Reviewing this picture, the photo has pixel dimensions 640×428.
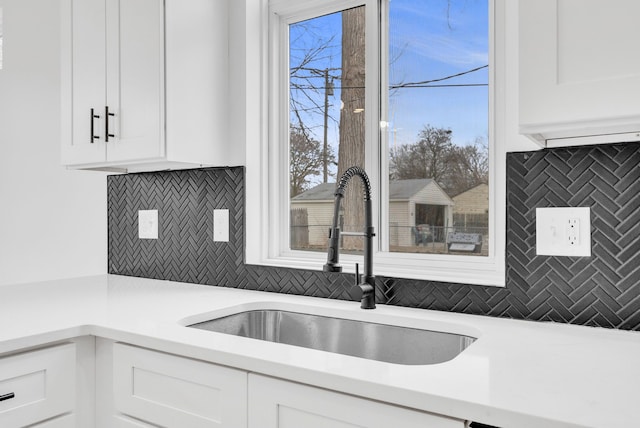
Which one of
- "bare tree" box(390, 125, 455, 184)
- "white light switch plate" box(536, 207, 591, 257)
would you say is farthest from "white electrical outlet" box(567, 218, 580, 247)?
"bare tree" box(390, 125, 455, 184)

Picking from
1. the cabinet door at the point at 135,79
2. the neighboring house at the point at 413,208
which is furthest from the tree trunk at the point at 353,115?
the cabinet door at the point at 135,79

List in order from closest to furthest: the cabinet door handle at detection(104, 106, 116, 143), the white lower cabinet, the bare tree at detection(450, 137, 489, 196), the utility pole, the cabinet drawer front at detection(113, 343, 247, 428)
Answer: the white lower cabinet → the cabinet drawer front at detection(113, 343, 247, 428) → the bare tree at detection(450, 137, 489, 196) → the cabinet door handle at detection(104, 106, 116, 143) → the utility pole

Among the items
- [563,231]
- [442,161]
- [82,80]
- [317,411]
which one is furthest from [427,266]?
[82,80]

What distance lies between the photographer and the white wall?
204 cm

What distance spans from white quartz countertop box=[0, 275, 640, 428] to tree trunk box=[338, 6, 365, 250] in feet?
1.21

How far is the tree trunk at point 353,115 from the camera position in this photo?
1841 millimetres

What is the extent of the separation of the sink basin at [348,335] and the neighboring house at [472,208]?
0.44m

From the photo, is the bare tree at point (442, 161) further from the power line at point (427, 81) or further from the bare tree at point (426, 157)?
the power line at point (427, 81)

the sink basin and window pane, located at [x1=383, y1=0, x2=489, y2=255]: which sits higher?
window pane, located at [x1=383, y1=0, x2=489, y2=255]

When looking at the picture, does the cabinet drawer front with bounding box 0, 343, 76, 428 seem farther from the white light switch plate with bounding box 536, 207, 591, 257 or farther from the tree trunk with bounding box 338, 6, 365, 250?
the white light switch plate with bounding box 536, 207, 591, 257

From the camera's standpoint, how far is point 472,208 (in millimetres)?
1609

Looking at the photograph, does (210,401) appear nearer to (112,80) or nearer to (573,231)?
(573,231)

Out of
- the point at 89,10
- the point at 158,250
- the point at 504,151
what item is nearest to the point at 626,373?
the point at 504,151

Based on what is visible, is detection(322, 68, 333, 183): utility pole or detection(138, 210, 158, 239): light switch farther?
detection(138, 210, 158, 239): light switch
